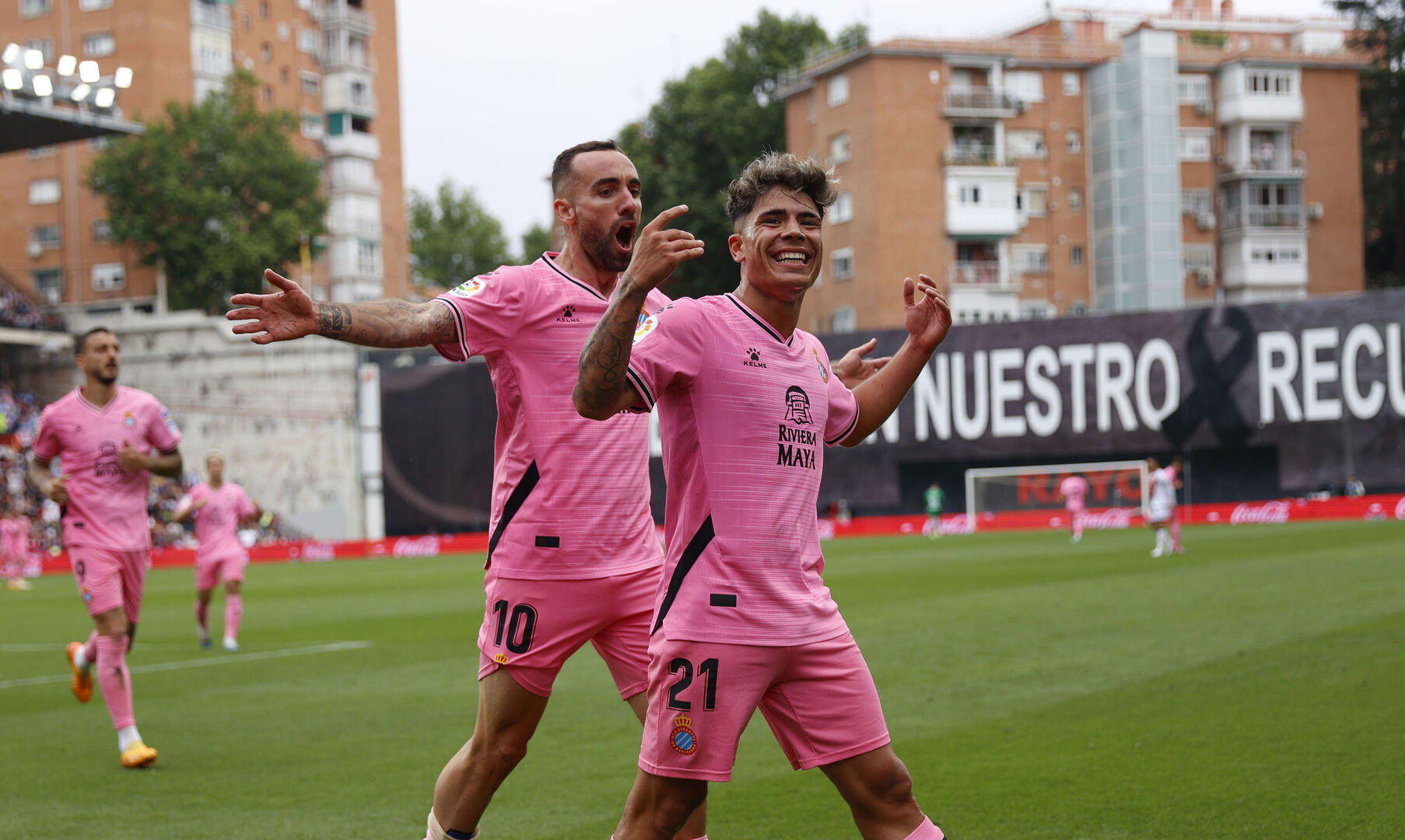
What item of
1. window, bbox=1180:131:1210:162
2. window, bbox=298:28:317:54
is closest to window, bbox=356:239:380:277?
window, bbox=298:28:317:54

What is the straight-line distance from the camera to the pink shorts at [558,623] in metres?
5.24

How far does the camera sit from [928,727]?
30.5ft

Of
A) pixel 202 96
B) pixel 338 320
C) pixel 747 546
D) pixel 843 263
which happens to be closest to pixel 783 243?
pixel 747 546

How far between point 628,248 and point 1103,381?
126 ft

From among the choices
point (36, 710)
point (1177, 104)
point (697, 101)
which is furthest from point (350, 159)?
point (36, 710)

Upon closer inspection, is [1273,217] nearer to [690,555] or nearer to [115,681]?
[115,681]

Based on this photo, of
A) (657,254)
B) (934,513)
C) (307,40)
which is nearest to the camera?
(657,254)

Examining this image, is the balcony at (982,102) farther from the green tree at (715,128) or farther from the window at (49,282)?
the window at (49,282)

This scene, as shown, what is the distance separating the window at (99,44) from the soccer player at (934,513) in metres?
44.2

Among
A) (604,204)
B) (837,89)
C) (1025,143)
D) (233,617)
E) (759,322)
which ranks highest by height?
(837,89)

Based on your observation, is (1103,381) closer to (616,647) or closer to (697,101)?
(697,101)

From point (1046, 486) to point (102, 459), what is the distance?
3572cm

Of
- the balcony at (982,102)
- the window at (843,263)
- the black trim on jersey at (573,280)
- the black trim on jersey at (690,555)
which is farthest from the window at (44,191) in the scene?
the black trim on jersey at (690,555)

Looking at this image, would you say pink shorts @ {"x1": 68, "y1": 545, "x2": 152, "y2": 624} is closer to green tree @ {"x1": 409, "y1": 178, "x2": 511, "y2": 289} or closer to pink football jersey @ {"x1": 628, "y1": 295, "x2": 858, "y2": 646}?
pink football jersey @ {"x1": 628, "y1": 295, "x2": 858, "y2": 646}
